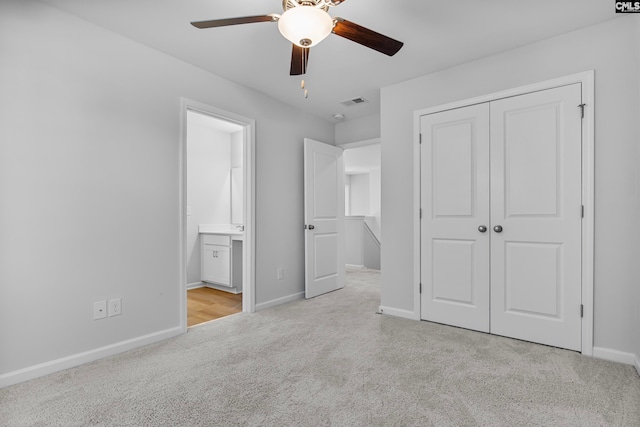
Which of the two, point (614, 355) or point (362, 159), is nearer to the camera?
point (614, 355)

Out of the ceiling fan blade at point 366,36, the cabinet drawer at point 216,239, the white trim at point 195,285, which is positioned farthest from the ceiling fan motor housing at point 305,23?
the white trim at point 195,285

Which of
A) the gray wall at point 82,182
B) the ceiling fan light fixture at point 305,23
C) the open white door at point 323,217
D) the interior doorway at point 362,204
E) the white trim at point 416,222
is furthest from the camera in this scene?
the interior doorway at point 362,204

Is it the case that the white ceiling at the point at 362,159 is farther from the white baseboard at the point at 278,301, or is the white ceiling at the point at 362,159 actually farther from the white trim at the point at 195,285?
the white trim at the point at 195,285

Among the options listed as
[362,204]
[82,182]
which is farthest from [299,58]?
[362,204]

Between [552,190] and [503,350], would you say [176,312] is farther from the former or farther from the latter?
[552,190]

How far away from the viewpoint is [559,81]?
2.46 metres

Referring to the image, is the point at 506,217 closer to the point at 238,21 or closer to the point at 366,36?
the point at 366,36

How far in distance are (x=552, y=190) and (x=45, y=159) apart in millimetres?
3579

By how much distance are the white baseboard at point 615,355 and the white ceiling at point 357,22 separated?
2316mm

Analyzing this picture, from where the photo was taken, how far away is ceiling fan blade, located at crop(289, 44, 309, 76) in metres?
1.89

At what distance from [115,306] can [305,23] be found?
A: 231cm

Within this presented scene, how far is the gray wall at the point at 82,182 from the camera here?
199 centimetres

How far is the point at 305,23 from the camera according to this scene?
1.52m

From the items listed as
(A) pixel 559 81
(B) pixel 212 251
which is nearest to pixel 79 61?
(B) pixel 212 251
